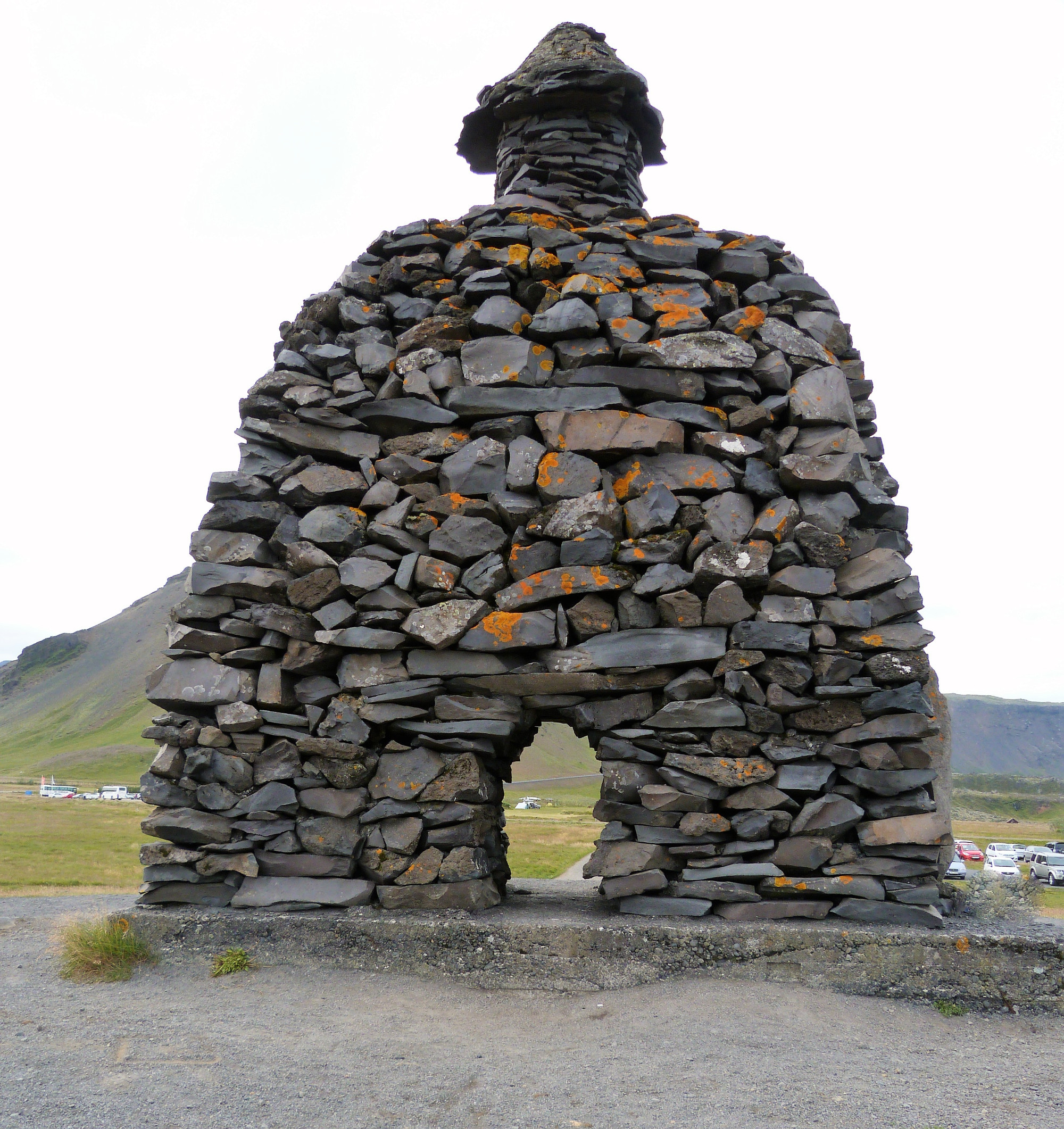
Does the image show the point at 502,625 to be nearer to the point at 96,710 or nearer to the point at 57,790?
the point at 57,790

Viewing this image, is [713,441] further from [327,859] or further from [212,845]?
[212,845]

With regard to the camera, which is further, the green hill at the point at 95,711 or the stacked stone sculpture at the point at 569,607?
the green hill at the point at 95,711

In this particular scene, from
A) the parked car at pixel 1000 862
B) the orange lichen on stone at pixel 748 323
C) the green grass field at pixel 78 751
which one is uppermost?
the orange lichen on stone at pixel 748 323

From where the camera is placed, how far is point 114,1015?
455 centimetres

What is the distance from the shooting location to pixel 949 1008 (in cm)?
473

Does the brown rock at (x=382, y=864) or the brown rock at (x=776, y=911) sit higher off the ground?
the brown rock at (x=382, y=864)

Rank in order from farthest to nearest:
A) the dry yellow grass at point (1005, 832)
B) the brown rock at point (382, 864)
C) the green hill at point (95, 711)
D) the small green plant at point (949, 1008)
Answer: the green hill at point (95, 711)
the dry yellow grass at point (1005, 832)
the brown rock at point (382, 864)
the small green plant at point (949, 1008)

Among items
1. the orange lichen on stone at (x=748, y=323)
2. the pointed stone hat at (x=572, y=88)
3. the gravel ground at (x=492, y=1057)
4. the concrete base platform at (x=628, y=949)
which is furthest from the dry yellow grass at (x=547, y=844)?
the pointed stone hat at (x=572, y=88)

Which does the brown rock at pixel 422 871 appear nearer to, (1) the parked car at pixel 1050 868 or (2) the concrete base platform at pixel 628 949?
(2) the concrete base platform at pixel 628 949

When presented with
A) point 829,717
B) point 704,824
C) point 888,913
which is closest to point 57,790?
point 704,824

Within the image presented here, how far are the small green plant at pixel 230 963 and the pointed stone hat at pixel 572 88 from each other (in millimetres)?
8585

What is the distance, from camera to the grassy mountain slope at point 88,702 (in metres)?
99.4

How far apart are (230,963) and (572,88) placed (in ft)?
28.6

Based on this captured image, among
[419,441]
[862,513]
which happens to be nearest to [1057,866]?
[862,513]
